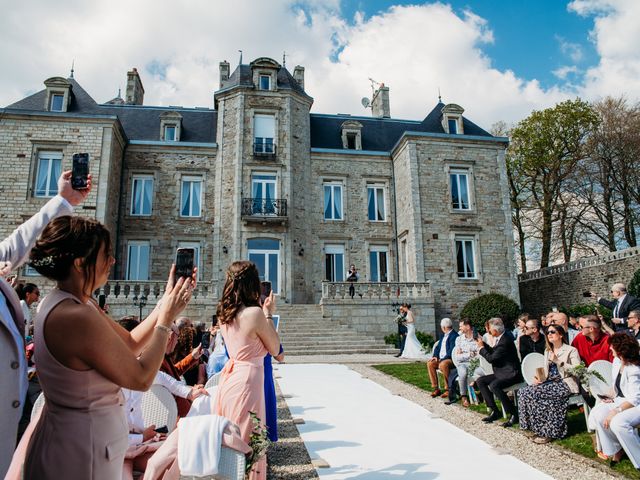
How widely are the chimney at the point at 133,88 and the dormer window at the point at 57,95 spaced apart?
5.18 m

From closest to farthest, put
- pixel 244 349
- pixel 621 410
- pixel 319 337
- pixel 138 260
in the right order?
pixel 244 349
pixel 621 410
pixel 319 337
pixel 138 260

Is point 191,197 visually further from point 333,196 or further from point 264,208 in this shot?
point 333,196

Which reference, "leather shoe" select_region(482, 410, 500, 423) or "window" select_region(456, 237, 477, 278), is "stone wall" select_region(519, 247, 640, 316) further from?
"leather shoe" select_region(482, 410, 500, 423)

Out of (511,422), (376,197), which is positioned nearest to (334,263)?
(376,197)

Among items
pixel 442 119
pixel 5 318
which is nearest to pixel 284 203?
pixel 442 119

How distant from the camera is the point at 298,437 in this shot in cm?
500

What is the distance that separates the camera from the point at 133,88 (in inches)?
907

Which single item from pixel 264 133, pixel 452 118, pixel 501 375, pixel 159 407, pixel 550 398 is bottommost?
pixel 550 398

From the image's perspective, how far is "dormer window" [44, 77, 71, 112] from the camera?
1759 centimetres

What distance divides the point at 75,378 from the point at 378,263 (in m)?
19.1

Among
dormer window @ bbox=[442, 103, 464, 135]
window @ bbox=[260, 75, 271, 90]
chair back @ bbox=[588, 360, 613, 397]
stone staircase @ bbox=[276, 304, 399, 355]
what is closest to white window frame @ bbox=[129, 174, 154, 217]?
window @ bbox=[260, 75, 271, 90]

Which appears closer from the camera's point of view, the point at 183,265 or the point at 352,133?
the point at 183,265

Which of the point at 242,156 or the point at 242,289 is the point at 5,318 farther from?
the point at 242,156

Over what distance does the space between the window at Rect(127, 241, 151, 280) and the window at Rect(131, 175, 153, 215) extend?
143 cm
